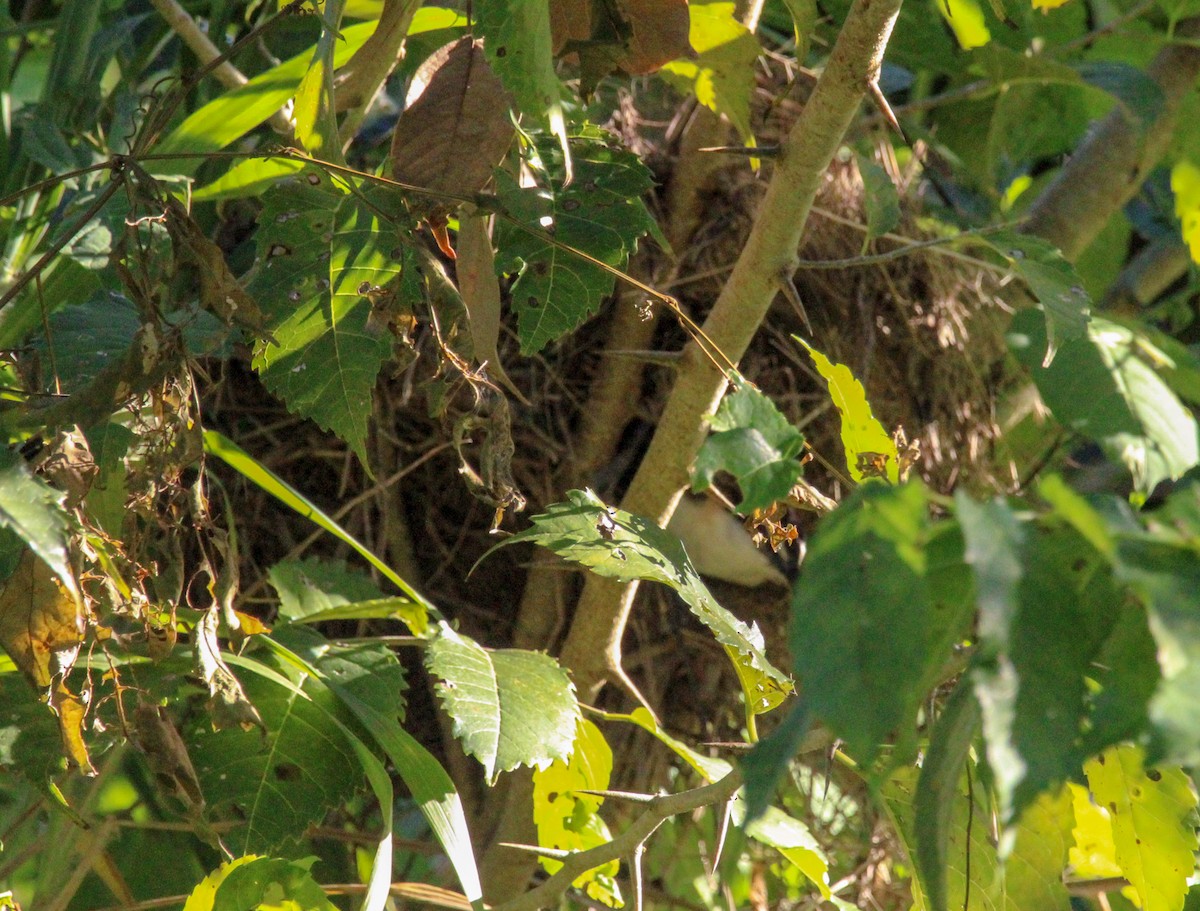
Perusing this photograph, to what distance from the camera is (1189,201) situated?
42.0 inches

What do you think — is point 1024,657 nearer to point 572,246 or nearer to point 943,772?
point 943,772

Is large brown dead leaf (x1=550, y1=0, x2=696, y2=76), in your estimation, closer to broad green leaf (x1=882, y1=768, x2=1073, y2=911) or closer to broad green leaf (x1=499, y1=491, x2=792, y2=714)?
broad green leaf (x1=499, y1=491, x2=792, y2=714)

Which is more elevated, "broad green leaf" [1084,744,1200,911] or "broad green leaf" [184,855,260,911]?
"broad green leaf" [1084,744,1200,911]

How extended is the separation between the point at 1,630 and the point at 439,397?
291 millimetres

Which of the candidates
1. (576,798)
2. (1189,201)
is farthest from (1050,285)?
(576,798)

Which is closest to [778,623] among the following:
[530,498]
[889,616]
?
[530,498]

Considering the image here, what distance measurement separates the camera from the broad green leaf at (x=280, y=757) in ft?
2.64

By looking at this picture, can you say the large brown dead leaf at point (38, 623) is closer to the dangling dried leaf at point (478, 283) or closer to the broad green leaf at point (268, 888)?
the broad green leaf at point (268, 888)

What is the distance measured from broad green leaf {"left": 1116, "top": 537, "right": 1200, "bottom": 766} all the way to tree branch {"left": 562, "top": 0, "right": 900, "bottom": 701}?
486 millimetres

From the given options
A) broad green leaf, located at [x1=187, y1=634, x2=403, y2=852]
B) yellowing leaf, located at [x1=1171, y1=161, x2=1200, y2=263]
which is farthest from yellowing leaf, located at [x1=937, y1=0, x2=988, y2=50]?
broad green leaf, located at [x1=187, y1=634, x2=403, y2=852]

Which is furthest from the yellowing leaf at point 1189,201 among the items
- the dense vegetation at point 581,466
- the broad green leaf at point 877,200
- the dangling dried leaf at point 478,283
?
the dangling dried leaf at point 478,283

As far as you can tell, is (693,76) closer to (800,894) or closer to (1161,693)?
(1161,693)

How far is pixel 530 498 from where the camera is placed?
4.10 feet

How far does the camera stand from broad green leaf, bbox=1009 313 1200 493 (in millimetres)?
564
